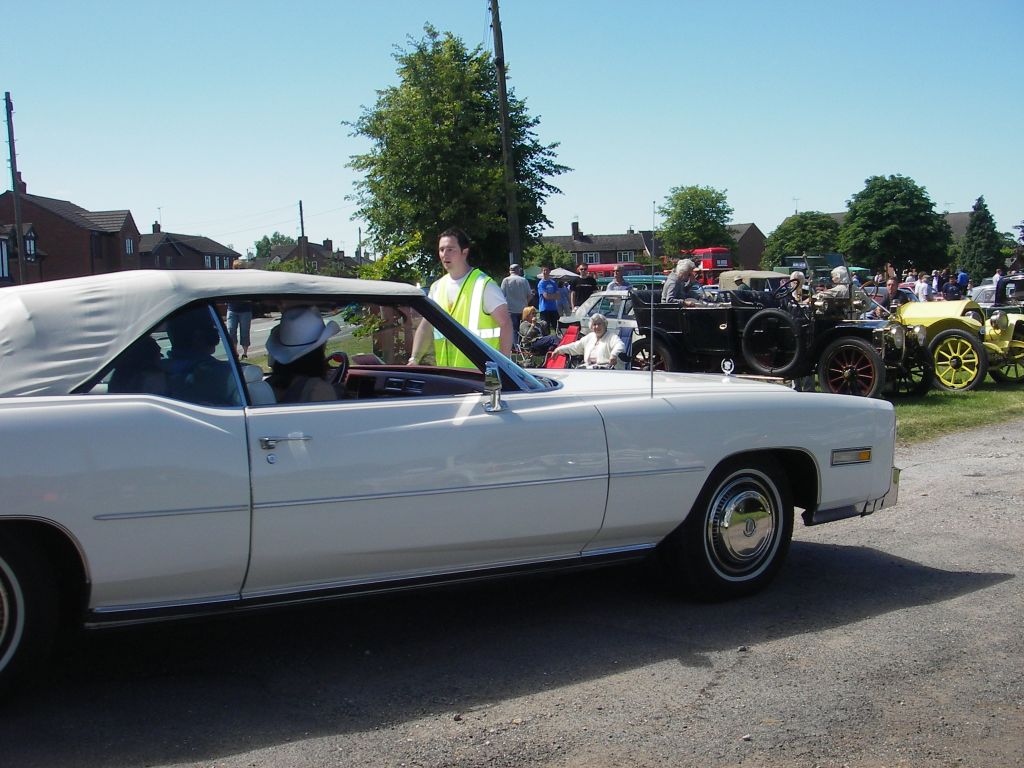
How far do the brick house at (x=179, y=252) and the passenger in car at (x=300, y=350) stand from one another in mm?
71628

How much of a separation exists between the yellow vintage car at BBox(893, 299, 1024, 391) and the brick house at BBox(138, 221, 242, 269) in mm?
65873

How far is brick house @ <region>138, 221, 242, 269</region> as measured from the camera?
251 ft

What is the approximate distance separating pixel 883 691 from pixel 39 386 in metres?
3.07

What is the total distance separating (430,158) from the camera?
21.4 metres

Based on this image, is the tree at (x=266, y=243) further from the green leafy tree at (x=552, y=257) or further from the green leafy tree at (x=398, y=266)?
the green leafy tree at (x=398, y=266)

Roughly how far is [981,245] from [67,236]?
63546 mm

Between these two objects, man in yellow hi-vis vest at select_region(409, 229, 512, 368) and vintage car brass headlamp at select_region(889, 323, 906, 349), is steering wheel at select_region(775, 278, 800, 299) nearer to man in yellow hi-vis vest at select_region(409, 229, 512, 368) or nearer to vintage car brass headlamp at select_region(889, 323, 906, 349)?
vintage car brass headlamp at select_region(889, 323, 906, 349)

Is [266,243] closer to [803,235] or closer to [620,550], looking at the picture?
[803,235]

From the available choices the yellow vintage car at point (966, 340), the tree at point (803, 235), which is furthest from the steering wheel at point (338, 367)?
the tree at point (803, 235)

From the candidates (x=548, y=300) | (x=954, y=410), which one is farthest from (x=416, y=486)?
(x=548, y=300)

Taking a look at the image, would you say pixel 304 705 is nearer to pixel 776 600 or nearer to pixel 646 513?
pixel 646 513

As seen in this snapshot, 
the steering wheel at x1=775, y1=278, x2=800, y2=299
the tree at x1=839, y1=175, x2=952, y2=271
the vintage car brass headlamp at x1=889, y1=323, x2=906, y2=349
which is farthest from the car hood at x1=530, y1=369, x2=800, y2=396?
the tree at x1=839, y1=175, x2=952, y2=271

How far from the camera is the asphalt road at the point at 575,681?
3.12 meters

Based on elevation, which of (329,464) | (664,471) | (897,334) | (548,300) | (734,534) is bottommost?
(734,534)
